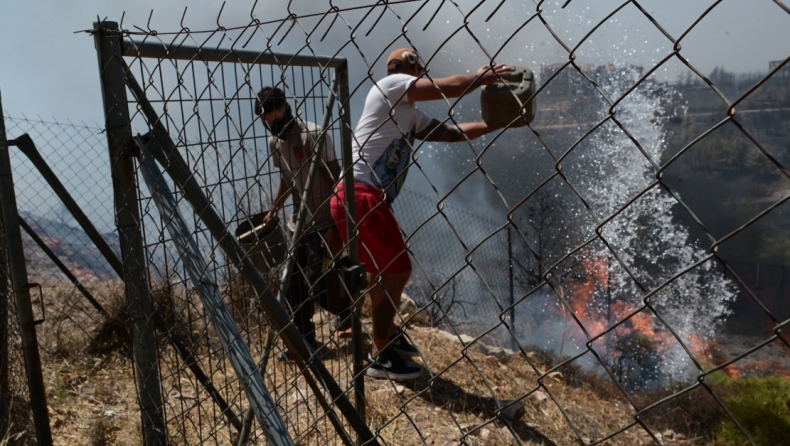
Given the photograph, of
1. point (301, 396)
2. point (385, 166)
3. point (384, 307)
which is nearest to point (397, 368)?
point (384, 307)

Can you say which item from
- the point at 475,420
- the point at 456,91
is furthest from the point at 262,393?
the point at 475,420

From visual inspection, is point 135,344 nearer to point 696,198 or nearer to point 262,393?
point 262,393

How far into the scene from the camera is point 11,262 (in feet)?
7.95

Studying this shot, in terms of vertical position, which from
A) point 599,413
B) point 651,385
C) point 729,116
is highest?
point 729,116

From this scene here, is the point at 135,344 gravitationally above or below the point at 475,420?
above

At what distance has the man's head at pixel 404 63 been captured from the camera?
3.28m

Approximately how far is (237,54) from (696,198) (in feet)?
65.4

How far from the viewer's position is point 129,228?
216cm

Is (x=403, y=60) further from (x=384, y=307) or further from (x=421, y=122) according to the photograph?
(x=384, y=307)

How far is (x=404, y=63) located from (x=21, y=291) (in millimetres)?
2014

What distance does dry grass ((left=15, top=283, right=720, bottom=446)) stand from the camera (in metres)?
3.23

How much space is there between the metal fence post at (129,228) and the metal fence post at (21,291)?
1.60ft

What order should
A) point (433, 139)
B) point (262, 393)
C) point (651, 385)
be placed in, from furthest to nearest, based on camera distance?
point (651, 385)
point (433, 139)
point (262, 393)

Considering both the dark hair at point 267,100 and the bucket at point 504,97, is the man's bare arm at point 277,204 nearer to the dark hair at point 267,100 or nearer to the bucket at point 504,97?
the dark hair at point 267,100
